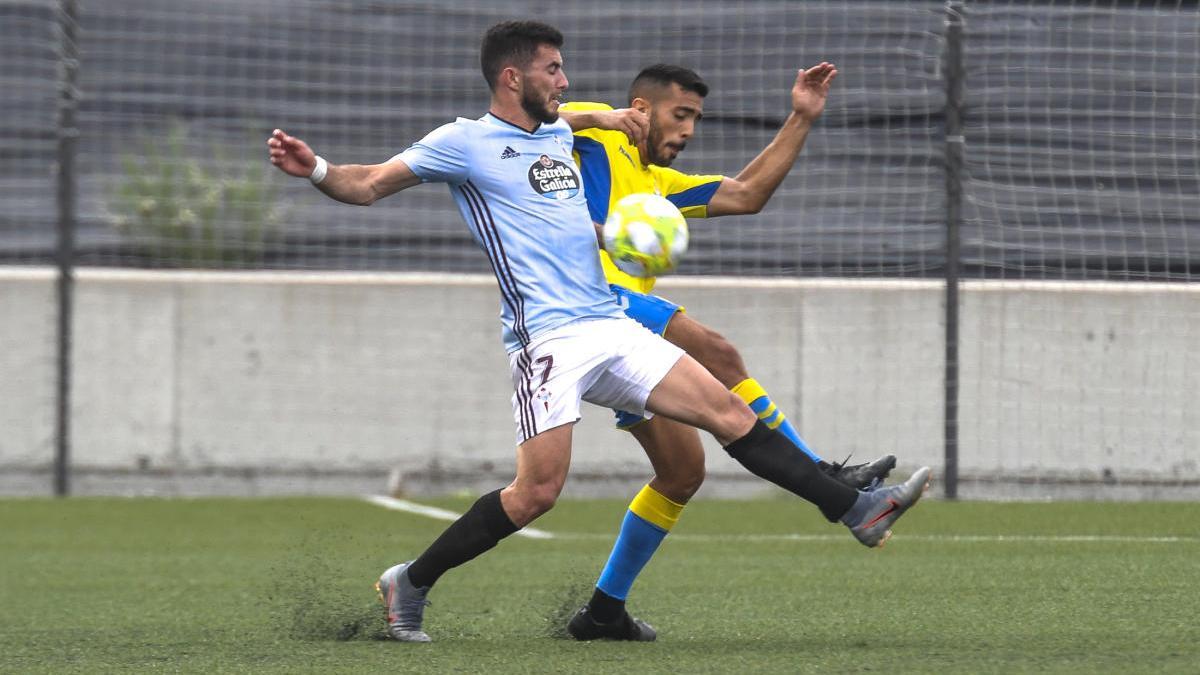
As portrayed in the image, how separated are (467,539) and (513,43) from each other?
4.99 feet

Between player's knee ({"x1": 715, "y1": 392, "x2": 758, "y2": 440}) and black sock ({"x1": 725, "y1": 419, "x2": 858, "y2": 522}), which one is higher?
player's knee ({"x1": 715, "y1": 392, "x2": 758, "y2": 440})

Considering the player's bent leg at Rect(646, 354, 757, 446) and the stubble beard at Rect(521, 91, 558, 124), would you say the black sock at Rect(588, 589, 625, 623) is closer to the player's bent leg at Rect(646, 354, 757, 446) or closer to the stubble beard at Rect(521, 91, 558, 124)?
the player's bent leg at Rect(646, 354, 757, 446)

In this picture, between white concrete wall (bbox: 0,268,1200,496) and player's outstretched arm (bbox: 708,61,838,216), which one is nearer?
player's outstretched arm (bbox: 708,61,838,216)

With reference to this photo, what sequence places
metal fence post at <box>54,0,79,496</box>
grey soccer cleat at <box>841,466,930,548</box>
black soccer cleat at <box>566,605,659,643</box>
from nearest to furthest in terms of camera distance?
grey soccer cleat at <box>841,466,930,548</box>, black soccer cleat at <box>566,605,659,643</box>, metal fence post at <box>54,0,79,496</box>

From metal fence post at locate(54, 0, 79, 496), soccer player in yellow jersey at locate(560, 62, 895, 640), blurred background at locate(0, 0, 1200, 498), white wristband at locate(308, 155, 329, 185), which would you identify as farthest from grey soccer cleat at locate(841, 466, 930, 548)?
metal fence post at locate(54, 0, 79, 496)

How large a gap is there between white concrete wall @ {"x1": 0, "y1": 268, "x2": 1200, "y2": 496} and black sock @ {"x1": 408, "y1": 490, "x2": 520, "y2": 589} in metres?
5.46

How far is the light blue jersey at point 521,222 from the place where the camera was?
5.63 m

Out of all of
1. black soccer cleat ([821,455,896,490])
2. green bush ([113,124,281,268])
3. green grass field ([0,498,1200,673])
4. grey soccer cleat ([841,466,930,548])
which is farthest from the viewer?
green bush ([113,124,281,268])

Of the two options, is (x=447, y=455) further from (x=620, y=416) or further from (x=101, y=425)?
(x=620, y=416)

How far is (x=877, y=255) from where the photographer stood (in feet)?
37.6

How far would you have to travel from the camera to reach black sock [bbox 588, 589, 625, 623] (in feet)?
19.4

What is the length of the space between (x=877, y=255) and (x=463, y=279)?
2.55 meters

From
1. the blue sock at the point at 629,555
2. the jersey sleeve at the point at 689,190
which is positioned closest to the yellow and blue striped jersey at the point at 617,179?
the jersey sleeve at the point at 689,190

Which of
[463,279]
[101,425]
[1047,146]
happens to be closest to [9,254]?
[101,425]
